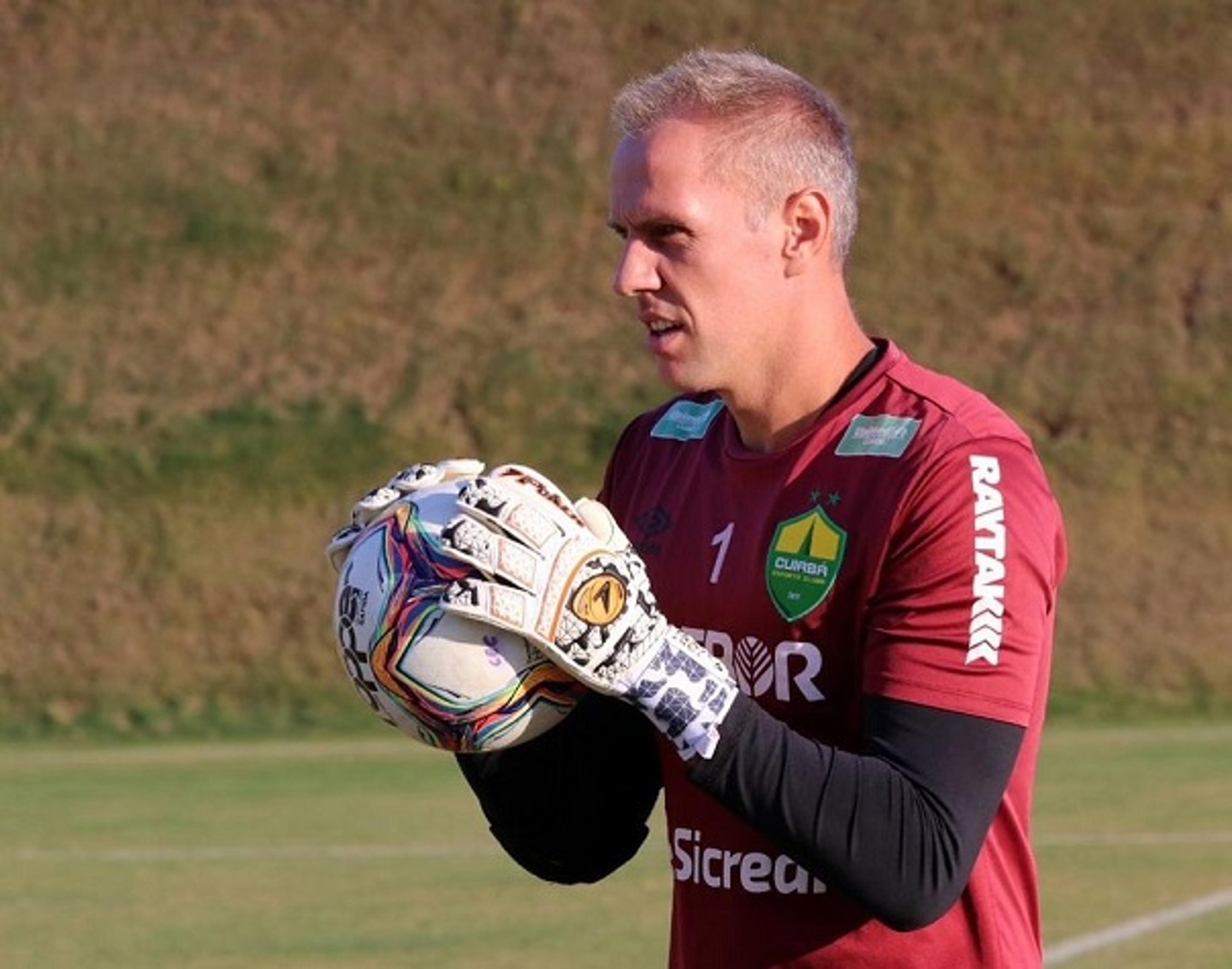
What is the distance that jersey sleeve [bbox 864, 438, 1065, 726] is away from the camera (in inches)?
136

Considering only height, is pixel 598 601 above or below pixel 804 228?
below

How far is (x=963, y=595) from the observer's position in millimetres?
3477

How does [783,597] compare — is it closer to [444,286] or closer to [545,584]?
[545,584]

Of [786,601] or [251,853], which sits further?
[251,853]

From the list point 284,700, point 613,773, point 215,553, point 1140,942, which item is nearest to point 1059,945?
point 1140,942

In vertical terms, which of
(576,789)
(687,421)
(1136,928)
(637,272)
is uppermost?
(637,272)

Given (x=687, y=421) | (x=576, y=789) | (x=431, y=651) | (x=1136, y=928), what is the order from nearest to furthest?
(x=431, y=651) < (x=576, y=789) < (x=687, y=421) < (x=1136, y=928)

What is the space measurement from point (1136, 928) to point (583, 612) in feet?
22.1

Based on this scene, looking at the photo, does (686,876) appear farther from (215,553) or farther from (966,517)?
(215,553)

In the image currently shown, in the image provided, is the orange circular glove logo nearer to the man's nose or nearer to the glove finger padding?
the glove finger padding

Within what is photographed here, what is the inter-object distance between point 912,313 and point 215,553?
6.18 m

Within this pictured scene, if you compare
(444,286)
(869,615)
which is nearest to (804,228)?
(869,615)

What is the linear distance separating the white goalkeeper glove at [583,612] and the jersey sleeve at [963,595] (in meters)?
0.25

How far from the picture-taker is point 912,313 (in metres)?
21.4
